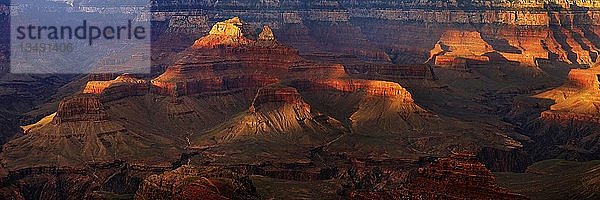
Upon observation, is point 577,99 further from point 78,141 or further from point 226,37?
point 78,141

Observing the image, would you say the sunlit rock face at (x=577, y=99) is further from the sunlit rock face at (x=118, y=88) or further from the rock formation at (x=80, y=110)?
the rock formation at (x=80, y=110)

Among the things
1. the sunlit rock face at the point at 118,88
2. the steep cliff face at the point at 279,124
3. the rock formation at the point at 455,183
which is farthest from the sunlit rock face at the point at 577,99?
the rock formation at the point at 455,183

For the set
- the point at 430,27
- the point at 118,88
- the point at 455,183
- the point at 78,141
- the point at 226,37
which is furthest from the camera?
the point at 430,27

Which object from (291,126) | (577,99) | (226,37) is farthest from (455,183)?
(226,37)

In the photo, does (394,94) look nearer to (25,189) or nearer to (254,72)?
(254,72)

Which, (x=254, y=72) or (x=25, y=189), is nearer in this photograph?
A: (x=25, y=189)

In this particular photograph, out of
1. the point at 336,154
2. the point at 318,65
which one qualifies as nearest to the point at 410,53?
the point at 318,65

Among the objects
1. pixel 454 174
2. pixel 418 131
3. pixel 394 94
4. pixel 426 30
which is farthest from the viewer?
pixel 426 30

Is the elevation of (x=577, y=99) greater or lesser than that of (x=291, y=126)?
greater

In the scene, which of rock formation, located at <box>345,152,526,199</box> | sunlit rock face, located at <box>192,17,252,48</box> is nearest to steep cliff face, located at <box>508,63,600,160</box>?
sunlit rock face, located at <box>192,17,252,48</box>
